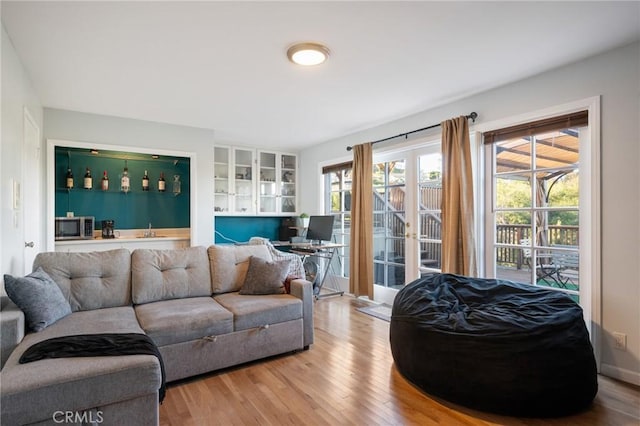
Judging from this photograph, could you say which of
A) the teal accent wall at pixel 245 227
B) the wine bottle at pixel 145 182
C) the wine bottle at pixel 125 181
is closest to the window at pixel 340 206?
the teal accent wall at pixel 245 227

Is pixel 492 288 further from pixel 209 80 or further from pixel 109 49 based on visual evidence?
pixel 109 49

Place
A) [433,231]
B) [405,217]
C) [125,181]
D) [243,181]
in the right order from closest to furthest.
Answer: [433,231], [405,217], [125,181], [243,181]

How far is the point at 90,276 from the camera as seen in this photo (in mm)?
2670

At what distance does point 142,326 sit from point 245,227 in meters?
3.91

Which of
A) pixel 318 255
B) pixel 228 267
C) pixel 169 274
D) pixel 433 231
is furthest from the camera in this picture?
pixel 318 255

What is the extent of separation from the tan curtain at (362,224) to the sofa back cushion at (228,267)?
67.5 inches

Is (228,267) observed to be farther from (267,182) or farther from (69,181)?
(267,182)

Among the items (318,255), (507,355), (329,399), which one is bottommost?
(329,399)

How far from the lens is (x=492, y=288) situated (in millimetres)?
2723

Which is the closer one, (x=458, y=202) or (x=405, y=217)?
(x=458, y=202)

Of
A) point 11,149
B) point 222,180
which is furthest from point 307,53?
point 222,180

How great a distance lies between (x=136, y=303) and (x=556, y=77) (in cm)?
397

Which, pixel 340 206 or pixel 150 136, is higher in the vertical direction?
pixel 150 136

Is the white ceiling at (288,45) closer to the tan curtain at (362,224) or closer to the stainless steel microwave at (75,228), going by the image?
the tan curtain at (362,224)
